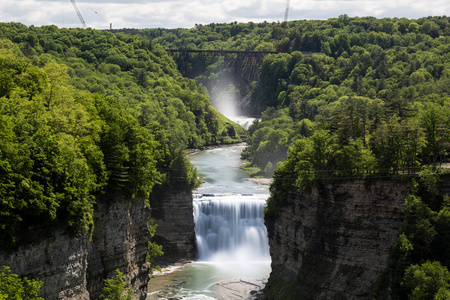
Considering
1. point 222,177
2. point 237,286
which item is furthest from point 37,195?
point 222,177

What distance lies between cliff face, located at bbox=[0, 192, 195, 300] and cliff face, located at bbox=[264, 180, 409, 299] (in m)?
15.1

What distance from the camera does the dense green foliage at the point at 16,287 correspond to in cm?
4112

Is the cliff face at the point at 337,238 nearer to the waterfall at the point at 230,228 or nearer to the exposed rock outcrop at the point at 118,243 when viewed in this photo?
the exposed rock outcrop at the point at 118,243

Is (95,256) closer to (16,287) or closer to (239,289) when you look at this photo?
(16,287)

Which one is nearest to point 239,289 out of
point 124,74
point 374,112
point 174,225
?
point 174,225

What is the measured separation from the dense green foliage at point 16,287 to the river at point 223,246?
114ft

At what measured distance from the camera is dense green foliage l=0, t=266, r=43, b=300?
41125mm

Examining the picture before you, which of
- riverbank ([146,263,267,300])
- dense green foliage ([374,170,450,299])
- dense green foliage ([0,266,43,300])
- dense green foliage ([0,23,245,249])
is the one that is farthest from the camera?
riverbank ([146,263,267,300])

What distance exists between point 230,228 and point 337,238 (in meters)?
34.9

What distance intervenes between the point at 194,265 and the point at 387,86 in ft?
227

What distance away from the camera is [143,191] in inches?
2589

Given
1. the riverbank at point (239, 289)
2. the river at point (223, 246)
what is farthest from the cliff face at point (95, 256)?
the river at point (223, 246)

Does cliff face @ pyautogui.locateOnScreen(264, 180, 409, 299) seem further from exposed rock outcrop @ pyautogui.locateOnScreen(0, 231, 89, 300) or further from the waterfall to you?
exposed rock outcrop @ pyautogui.locateOnScreen(0, 231, 89, 300)

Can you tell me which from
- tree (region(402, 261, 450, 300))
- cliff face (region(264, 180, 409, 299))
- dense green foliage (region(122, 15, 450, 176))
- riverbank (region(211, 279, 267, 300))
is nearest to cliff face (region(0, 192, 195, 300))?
riverbank (region(211, 279, 267, 300))
